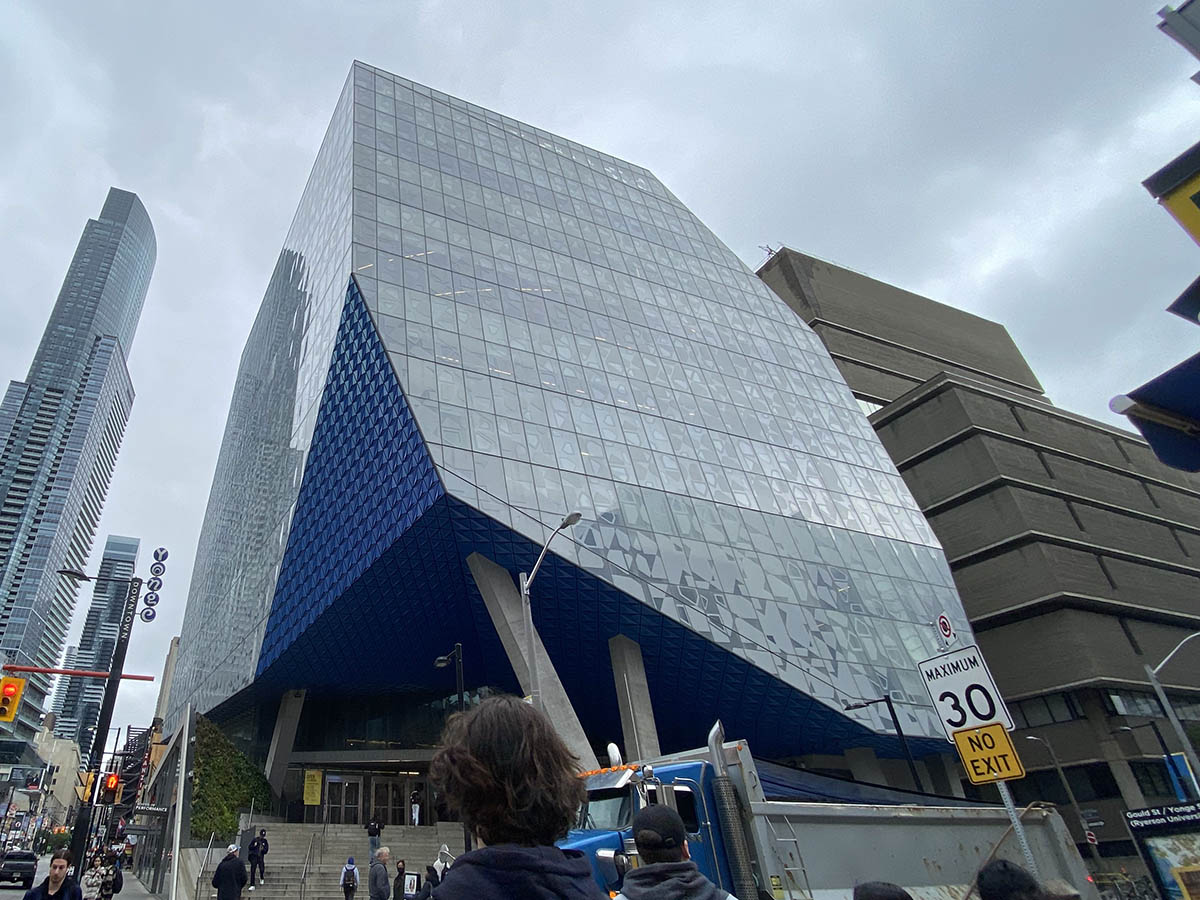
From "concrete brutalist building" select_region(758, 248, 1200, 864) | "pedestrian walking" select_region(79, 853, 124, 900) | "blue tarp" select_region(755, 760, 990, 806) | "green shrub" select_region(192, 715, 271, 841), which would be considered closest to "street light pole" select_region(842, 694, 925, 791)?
"blue tarp" select_region(755, 760, 990, 806)

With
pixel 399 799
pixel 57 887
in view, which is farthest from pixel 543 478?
pixel 399 799

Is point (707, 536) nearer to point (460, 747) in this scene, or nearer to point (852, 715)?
point (852, 715)

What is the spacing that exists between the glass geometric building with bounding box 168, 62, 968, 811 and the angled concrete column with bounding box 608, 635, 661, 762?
0.64 m

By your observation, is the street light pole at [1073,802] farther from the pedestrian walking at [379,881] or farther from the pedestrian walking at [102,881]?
the pedestrian walking at [102,881]

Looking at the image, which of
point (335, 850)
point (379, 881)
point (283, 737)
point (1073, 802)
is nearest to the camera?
point (379, 881)

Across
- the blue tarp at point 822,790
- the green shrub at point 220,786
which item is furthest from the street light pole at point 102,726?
the green shrub at point 220,786

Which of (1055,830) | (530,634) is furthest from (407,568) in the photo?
(1055,830)

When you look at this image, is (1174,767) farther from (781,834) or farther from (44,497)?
(44,497)

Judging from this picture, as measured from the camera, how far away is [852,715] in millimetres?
29562

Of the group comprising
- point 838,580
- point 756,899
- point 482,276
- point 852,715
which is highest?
→ point 482,276

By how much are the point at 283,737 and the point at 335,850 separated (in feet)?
34.7

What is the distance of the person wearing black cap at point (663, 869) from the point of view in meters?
3.62

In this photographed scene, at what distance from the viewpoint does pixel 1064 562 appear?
49656mm

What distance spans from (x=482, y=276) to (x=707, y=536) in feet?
55.9
